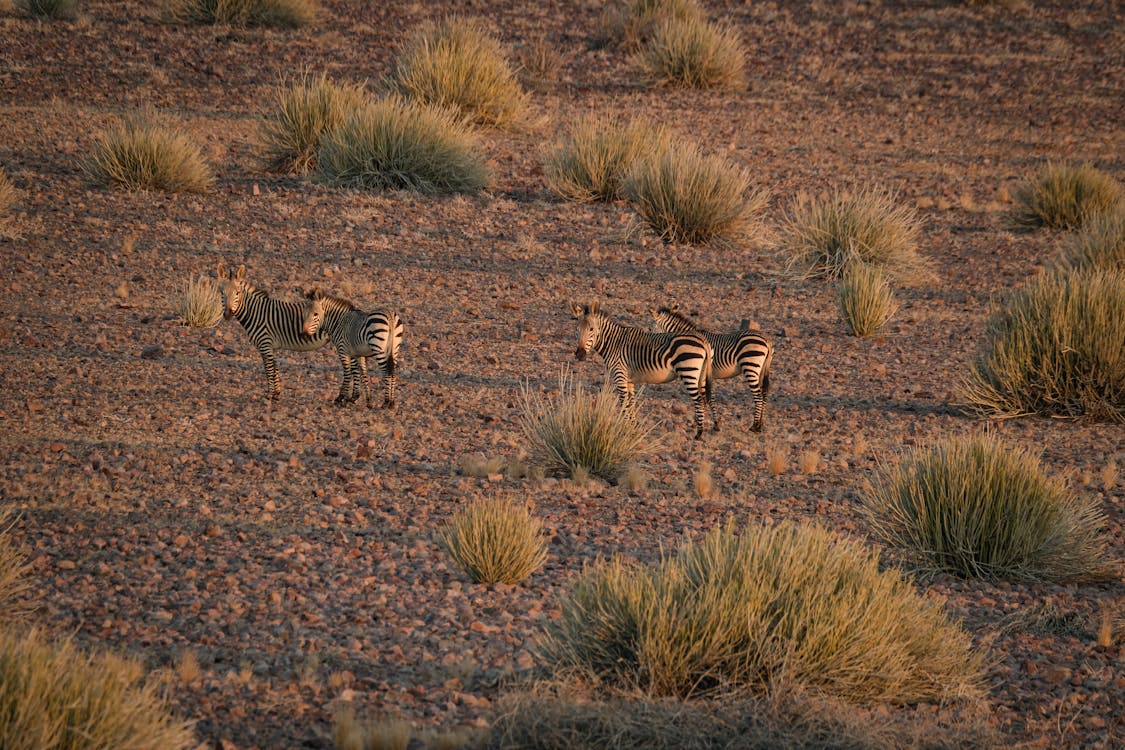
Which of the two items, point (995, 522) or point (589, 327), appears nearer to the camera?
point (995, 522)

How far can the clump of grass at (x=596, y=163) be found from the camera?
1742 centimetres

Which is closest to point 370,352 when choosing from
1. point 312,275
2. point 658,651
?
point 312,275

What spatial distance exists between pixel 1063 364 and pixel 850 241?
450 cm

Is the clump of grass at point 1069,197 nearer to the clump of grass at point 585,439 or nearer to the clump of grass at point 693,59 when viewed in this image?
the clump of grass at point 693,59

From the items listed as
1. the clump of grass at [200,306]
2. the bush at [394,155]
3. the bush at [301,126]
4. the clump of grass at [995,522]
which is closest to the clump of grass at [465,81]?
the bush at [301,126]

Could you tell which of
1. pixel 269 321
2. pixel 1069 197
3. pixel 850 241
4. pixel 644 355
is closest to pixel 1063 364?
pixel 644 355

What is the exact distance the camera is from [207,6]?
83.4 feet

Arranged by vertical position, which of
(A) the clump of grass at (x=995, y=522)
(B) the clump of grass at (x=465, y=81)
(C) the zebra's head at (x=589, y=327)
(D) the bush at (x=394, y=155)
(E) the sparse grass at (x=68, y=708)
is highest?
(B) the clump of grass at (x=465, y=81)

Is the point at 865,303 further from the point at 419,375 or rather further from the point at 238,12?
the point at 238,12

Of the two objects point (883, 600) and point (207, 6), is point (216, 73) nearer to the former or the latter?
point (207, 6)

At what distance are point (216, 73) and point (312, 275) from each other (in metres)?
10.2

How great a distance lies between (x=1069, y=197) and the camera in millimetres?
17359

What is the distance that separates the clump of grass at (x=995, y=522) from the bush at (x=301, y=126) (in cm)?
1232

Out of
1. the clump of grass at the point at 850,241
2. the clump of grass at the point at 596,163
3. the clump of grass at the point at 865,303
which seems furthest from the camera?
the clump of grass at the point at 596,163
